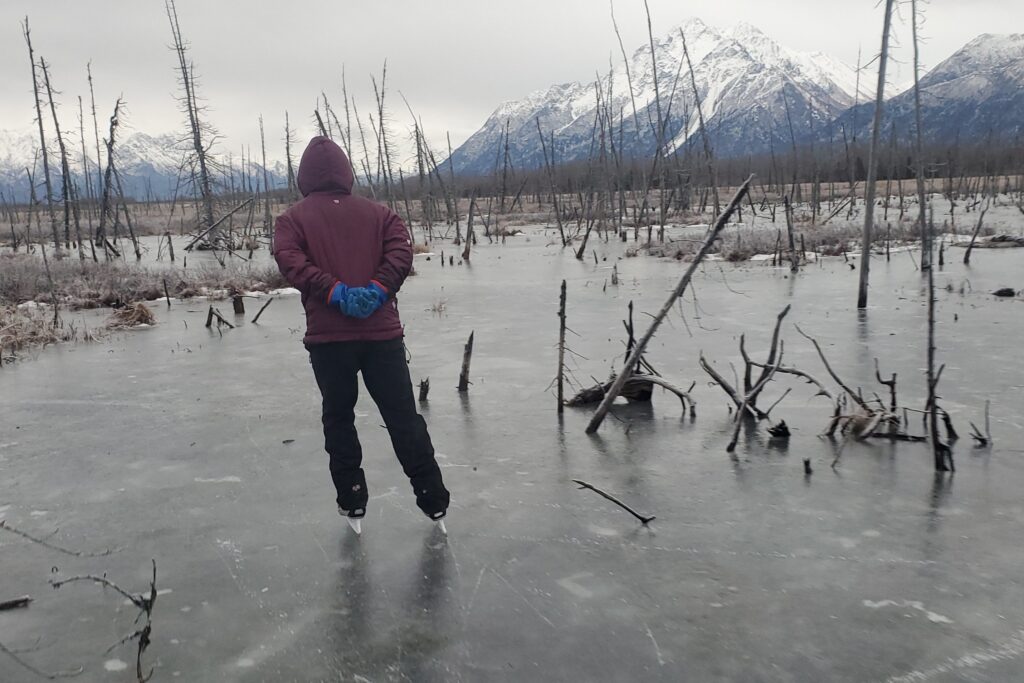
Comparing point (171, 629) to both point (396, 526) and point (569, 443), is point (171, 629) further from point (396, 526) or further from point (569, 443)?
point (569, 443)

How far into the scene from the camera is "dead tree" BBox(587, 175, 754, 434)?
17.1ft

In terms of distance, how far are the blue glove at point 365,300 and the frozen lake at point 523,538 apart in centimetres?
125

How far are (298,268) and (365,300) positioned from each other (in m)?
0.36

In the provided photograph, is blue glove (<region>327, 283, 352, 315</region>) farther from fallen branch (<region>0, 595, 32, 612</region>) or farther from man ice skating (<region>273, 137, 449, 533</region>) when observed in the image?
fallen branch (<region>0, 595, 32, 612</region>)

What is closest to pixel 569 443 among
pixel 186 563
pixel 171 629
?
pixel 186 563

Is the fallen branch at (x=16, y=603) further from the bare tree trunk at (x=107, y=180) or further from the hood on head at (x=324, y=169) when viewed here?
the bare tree trunk at (x=107, y=180)

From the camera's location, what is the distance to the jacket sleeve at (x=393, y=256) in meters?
4.04

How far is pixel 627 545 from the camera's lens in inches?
162

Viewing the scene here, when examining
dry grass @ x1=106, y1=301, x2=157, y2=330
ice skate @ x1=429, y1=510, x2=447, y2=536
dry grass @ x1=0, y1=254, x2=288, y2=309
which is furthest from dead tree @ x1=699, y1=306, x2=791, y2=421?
dry grass @ x1=0, y1=254, x2=288, y2=309

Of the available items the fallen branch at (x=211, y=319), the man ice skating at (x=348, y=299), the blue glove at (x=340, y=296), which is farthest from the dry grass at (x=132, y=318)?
the blue glove at (x=340, y=296)

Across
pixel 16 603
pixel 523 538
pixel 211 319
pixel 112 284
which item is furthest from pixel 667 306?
pixel 112 284

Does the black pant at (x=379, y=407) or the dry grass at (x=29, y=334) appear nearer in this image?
the black pant at (x=379, y=407)

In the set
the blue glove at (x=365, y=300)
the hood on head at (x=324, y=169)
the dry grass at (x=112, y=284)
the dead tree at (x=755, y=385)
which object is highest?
the hood on head at (x=324, y=169)

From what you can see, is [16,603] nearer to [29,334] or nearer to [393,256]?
[393,256]
